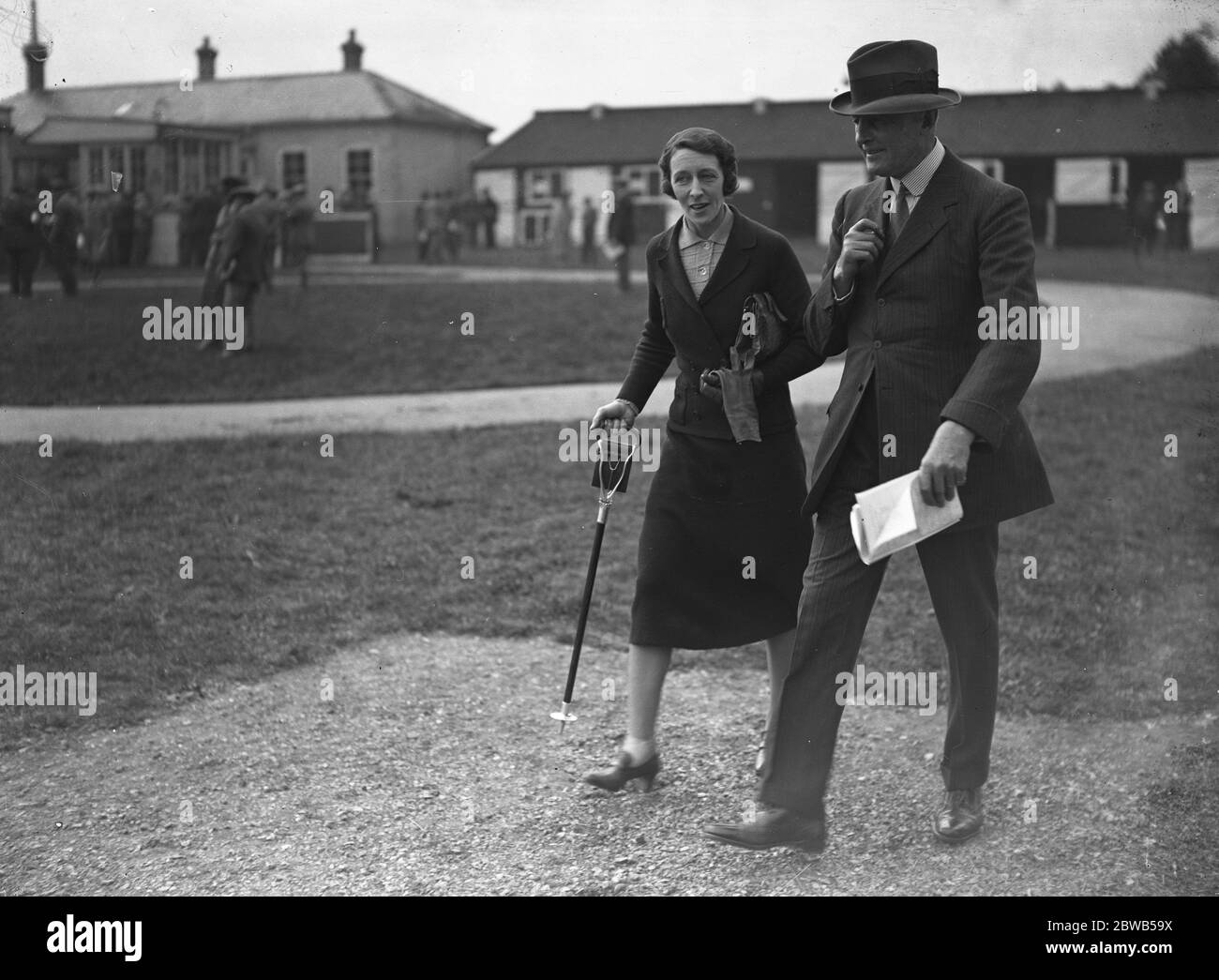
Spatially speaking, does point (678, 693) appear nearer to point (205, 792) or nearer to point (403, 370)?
point (205, 792)

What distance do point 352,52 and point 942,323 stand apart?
15.9ft

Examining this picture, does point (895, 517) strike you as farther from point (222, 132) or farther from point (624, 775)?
point (222, 132)

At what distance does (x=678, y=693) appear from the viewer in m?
5.45

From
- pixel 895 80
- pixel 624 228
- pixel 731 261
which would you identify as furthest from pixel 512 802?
pixel 624 228

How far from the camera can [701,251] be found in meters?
4.34

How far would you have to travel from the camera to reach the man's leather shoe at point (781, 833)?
382cm

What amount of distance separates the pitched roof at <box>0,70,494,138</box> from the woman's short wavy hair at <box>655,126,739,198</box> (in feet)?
9.41

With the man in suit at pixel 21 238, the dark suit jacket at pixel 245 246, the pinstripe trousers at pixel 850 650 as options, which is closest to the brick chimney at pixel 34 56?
the man in suit at pixel 21 238

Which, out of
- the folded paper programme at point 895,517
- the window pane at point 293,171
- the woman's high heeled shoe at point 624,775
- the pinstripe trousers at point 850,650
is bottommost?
the woman's high heeled shoe at point 624,775

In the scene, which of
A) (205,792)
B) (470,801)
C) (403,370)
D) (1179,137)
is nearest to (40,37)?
(205,792)

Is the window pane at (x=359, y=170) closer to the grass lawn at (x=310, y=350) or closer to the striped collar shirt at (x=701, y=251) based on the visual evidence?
the grass lawn at (x=310, y=350)

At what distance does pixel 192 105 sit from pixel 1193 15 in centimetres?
755

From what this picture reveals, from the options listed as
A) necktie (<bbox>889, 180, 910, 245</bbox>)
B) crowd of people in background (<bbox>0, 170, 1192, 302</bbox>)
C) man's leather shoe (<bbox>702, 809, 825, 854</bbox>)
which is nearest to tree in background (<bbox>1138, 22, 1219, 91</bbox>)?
crowd of people in background (<bbox>0, 170, 1192, 302</bbox>)

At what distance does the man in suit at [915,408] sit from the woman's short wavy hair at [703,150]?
16.1 inches
